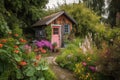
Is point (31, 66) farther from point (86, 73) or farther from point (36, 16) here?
point (36, 16)

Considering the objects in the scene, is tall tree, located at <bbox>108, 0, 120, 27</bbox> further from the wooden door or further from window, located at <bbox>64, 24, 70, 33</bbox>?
the wooden door

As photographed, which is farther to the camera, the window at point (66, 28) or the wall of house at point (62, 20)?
the window at point (66, 28)

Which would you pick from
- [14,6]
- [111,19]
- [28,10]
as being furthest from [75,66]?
[111,19]

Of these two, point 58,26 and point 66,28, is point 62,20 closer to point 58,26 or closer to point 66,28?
point 58,26

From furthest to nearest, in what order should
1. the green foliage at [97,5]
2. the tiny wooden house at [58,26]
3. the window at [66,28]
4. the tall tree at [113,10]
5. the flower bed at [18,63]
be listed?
the green foliage at [97,5], the tall tree at [113,10], the window at [66,28], the tiny wooden house at [58,26], the flower bed at [18,63]

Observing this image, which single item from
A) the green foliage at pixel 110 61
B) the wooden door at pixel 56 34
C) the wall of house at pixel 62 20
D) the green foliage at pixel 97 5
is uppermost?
the green foliage at pixel 97 5

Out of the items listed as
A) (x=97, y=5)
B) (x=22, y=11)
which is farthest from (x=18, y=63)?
(x=97, y=5)

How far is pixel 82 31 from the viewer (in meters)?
21.6

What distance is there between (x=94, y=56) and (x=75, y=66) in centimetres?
92

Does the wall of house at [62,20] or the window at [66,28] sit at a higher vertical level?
the wall of house at [62,20]

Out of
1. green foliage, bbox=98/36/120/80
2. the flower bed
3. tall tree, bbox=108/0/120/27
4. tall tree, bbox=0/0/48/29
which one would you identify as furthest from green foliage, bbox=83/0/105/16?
the flower bed

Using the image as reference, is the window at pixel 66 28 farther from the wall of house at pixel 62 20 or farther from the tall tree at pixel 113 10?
the tall tree at pixel 113 10

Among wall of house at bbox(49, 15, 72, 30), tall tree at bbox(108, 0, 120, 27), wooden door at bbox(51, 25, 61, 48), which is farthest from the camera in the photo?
tall tree at bbox(108, 0, 120, 27)

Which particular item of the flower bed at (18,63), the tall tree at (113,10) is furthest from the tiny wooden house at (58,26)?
the tall tree at (113,10)
